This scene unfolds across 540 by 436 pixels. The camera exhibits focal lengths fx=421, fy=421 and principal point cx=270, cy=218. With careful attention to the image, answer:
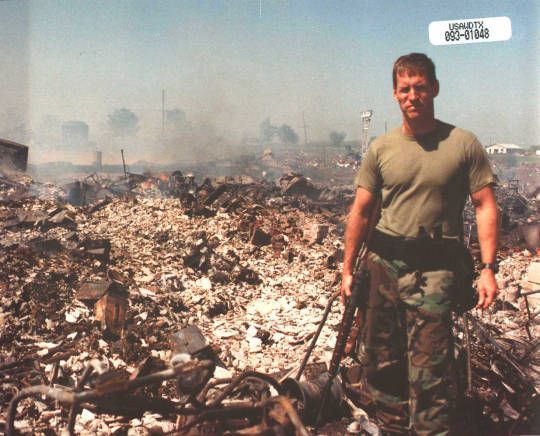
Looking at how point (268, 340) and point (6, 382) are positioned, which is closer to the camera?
point (6, 382)

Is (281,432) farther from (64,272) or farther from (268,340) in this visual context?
(64,272)

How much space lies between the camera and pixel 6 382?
→ 11.3 feet

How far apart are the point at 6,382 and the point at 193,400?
2.35m

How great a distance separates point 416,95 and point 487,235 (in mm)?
901

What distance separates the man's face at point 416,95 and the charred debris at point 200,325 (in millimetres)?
1426

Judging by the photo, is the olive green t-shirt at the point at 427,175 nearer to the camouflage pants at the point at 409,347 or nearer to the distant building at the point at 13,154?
the camouflage pants at the point at 409,347

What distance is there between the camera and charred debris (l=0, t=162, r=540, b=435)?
2133 mm

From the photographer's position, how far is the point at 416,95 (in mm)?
2430

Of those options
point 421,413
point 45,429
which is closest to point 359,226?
point 421,413

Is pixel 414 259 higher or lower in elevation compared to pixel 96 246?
higher

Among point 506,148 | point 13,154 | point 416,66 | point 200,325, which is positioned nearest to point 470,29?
point 416,66

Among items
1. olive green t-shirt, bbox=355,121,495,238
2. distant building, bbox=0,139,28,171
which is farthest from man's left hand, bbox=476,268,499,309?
distant building, bbox=0,139,28,171

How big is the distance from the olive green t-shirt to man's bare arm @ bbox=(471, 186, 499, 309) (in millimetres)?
67

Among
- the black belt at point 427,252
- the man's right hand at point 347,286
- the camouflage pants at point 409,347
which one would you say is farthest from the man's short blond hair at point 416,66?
the man's right hand at point 347,286
